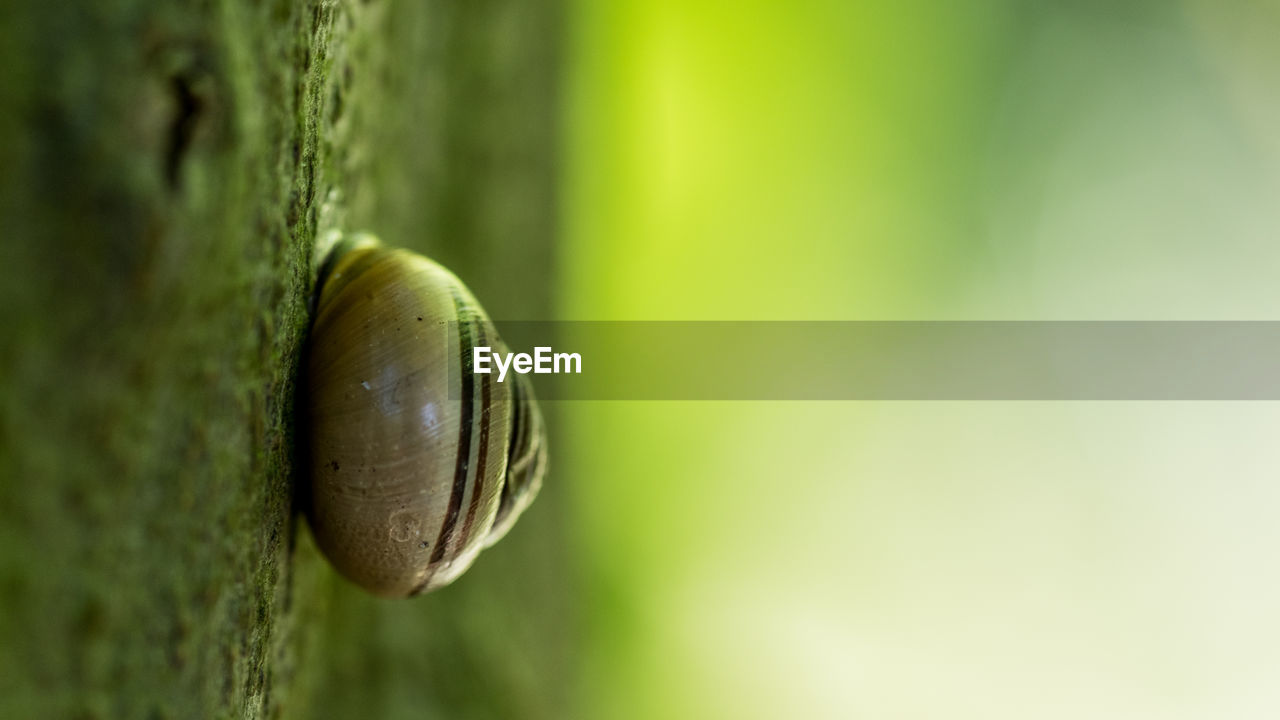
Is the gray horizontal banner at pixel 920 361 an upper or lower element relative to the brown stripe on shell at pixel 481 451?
upper

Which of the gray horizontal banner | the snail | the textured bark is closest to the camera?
the textured bark

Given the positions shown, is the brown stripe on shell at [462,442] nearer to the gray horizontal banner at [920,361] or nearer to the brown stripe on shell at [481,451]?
the brown stripe on shell at [481,451]

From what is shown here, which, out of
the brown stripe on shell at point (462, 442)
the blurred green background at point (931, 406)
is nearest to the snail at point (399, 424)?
the brown stripe on shell at point (462, 442)

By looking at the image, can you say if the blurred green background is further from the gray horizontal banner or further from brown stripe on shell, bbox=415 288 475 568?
brown stripe on shell, bbox=415 288 475 568

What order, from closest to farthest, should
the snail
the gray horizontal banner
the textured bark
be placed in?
the textured bark, the snail, the gray horizontal banner

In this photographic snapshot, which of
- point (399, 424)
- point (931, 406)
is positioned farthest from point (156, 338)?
point (931, 406)

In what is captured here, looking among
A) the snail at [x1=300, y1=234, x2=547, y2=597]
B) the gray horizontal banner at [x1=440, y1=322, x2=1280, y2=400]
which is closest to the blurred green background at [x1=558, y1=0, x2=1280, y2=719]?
the gray horizontal banner at [x1=440, y1=322, x2=1280, y2=400]
